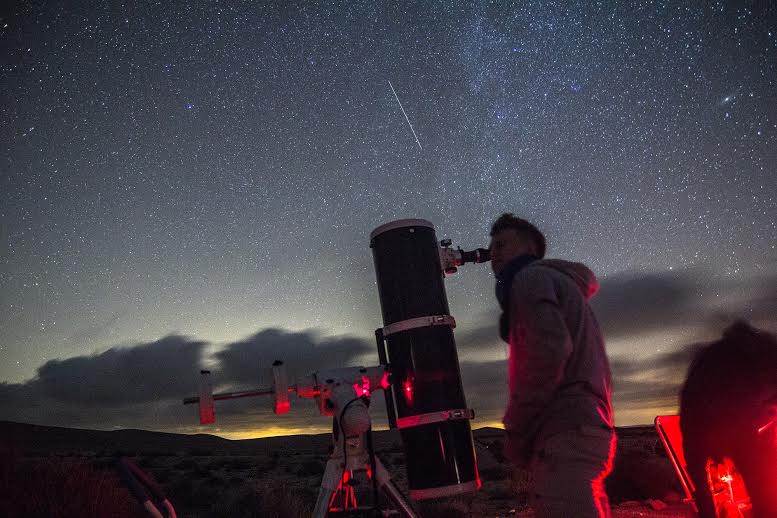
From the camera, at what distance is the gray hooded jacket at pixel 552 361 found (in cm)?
265

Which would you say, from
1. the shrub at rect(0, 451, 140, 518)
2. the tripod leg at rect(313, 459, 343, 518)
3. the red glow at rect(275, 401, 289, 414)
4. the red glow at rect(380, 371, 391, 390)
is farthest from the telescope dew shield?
the shrub at rect(0, 451, 140, 518)

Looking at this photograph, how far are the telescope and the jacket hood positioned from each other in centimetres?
190

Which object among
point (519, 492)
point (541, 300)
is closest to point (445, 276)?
point (541, 300)

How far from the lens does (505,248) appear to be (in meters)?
3.41

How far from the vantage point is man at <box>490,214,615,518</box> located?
257cm

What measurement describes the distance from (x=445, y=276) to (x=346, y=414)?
184 cm

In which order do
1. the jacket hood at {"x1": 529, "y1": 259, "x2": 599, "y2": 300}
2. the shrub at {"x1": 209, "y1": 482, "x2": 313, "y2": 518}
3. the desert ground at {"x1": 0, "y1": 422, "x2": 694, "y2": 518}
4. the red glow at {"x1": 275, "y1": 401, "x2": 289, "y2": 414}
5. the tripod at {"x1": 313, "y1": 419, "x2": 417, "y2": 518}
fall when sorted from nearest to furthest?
the jacket hood at {"x1": 529, "y1": 259, "x2": 599, "y2": 300} → the tripod at {"x1": 313, "y1": 419, "x2": 417, "y2": 518} → the red glow at {"x1": 275, "y1": 401, "x2": 289, "y2": 414} → the desert ground at {"x1": 0, "y1": 422, "x2": 694, "y2": 518} → the shrub at {"x1": 209, "y1": 482, "x2": 313, "y2": 518}

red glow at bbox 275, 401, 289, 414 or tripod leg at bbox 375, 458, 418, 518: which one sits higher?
red glow at bbox 275, 401, 289, 414

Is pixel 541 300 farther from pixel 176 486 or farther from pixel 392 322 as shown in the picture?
pixel 176 486

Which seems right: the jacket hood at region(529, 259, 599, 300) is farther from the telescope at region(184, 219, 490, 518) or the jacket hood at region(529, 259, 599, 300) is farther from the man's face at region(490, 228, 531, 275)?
the telescope at region(184, 219, 490, 518)

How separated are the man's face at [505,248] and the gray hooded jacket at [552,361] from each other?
421 millimetres

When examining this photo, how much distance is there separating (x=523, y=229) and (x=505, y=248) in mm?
197

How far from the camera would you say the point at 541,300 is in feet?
8.97

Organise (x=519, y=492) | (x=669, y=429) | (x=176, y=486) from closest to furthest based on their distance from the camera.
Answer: (x=669, y=429) → (x=519, y=492) → (x=176, y=486)
